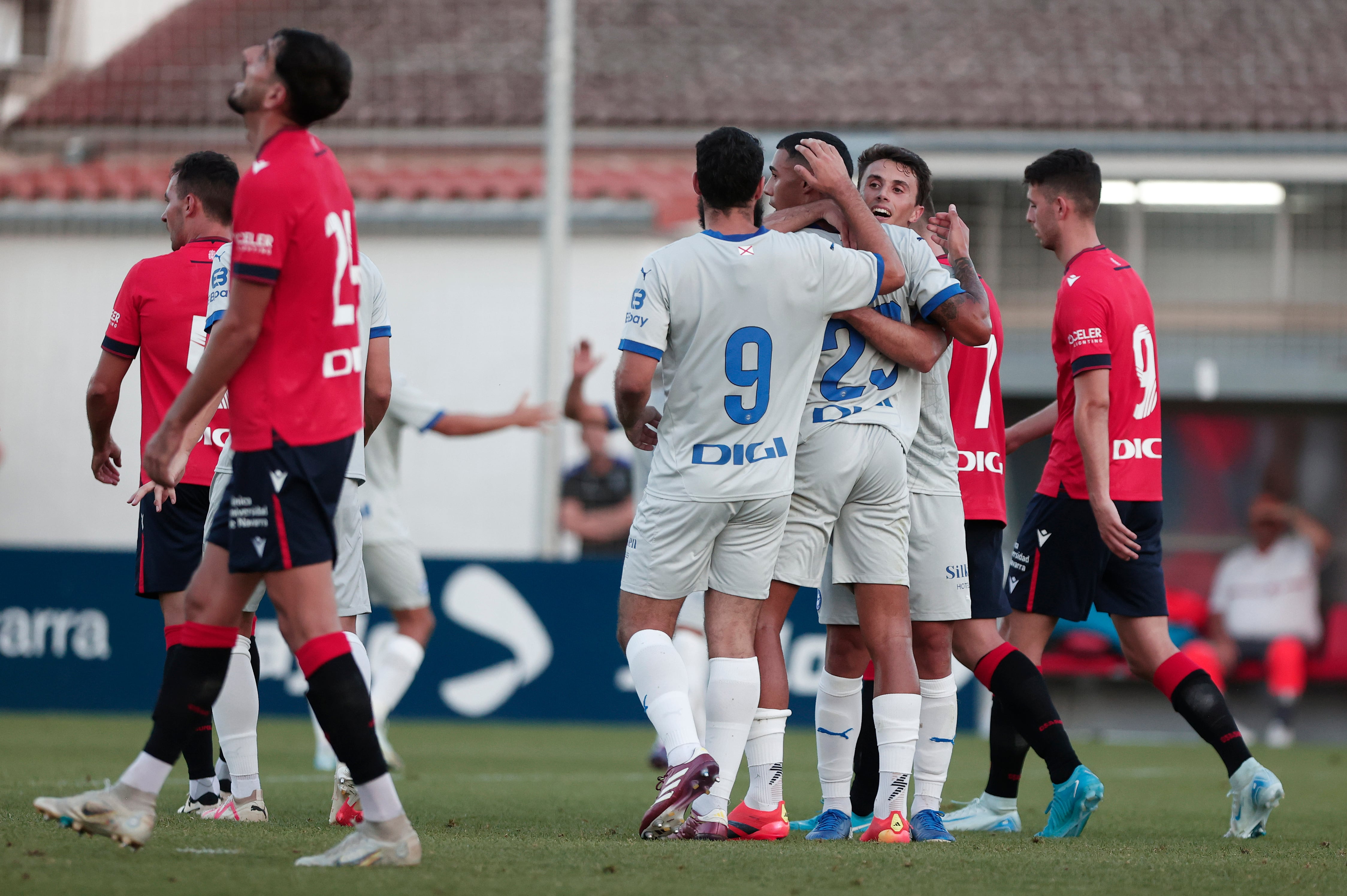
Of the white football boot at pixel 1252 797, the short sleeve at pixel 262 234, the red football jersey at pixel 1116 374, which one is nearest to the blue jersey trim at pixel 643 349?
the short sleeve at pixel 262 234

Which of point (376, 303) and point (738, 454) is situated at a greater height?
point (376, 303)

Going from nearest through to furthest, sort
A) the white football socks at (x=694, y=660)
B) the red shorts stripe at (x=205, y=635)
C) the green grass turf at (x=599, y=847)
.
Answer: the green grass turf at (x=599, y=847)
the red shorts stripe at (x=205, y=635)
the white football socks at (x=694, y=660)

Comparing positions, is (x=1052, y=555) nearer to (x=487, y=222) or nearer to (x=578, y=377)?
(x=578, y=377)

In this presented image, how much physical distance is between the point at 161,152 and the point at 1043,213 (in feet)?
40.9

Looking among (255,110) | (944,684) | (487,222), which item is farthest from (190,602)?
(487,222)

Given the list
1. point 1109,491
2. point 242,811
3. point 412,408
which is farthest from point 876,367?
point 412,408

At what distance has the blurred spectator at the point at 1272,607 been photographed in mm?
12992

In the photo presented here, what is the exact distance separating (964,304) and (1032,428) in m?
1.46

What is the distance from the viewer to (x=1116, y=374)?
5680 millimetres

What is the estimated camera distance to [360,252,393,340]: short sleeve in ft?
17.4

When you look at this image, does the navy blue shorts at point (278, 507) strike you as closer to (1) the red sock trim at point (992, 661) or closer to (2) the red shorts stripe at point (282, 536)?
(2) the red shorts stripe at point (282, 536)

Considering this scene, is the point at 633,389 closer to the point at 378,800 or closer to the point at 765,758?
the point at 765,758

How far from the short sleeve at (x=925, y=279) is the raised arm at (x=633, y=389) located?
0.85 metres

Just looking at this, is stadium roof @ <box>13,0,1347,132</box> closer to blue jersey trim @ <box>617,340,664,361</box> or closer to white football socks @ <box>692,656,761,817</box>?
blue jersey trim @ <box>617,340,664,361</box>
